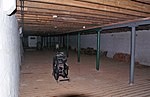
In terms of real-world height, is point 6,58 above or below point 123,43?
below

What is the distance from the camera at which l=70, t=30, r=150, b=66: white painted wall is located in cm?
1039

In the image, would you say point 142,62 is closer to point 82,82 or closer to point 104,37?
point 104,37

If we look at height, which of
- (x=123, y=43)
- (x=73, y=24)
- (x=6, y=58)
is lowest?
(x=6, y=58)

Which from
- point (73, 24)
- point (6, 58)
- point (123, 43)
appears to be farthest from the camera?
point (123, 43)

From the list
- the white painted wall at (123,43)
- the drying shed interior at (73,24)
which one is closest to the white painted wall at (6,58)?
the drying shed interior at (73,24)

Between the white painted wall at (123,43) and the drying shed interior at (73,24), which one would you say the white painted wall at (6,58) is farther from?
the white painted wall at (123,43)

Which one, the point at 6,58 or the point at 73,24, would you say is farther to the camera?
the point at 73,24

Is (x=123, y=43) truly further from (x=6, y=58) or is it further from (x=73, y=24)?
(x=6, y=58)

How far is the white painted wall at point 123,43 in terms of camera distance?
10390 millimetres

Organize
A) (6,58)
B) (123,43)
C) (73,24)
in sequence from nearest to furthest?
(6,58)
(73,24)
(123,43)

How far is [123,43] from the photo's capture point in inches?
488

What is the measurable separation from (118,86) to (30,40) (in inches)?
866

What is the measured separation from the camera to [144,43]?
1050cm

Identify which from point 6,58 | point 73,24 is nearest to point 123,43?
point 73,24
